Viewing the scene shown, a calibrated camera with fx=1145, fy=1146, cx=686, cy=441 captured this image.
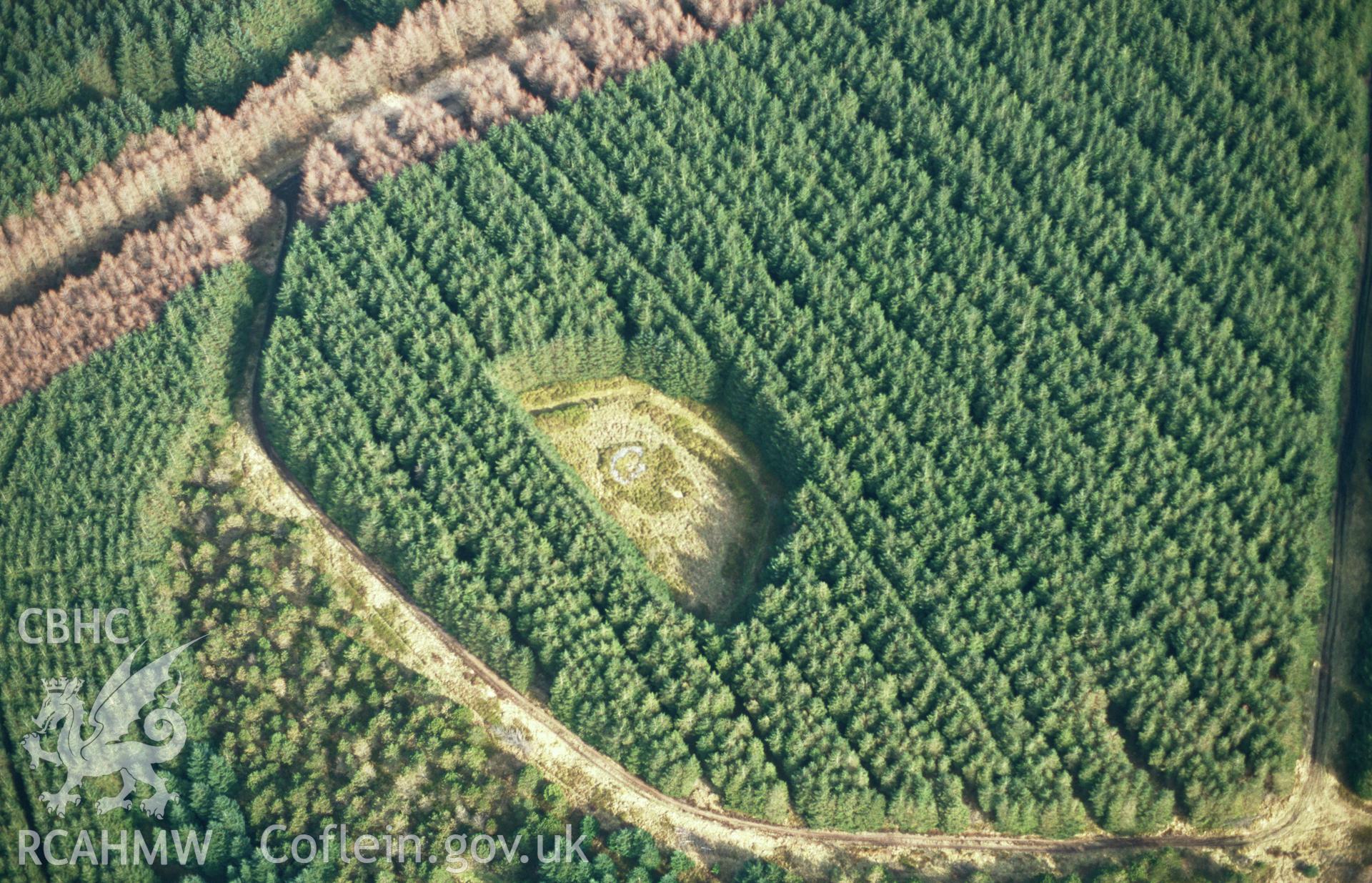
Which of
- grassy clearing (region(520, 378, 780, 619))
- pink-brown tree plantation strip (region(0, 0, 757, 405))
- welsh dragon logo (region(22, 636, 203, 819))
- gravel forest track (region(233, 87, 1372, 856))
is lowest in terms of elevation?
welsh dragon logo (region(22, 636, 203, 819))

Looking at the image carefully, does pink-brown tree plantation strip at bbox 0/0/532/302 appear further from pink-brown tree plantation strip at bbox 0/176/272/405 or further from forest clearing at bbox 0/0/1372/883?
pink-brown tree plantation strip at bbox 0/176/272/405

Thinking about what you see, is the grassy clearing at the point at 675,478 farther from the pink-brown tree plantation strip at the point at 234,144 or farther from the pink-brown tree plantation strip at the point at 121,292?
the pink-brown tree plantation strip at the point at 234,144

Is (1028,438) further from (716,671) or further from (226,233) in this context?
(226,233)

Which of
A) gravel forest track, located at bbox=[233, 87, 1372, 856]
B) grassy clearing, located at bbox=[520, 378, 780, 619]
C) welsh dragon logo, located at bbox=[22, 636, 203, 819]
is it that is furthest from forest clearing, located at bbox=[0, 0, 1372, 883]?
welsh dragon logo, located at bbox=[22, 636, 203, 819]

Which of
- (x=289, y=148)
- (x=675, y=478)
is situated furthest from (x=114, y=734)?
(x=289, y=148)

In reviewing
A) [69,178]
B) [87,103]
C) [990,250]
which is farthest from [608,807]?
[87,103]

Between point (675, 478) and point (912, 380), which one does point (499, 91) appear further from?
point (912, 380)
